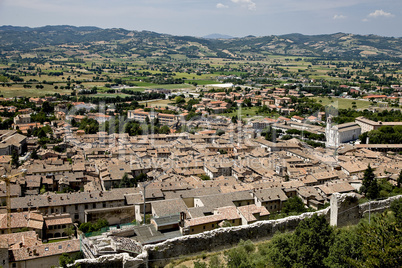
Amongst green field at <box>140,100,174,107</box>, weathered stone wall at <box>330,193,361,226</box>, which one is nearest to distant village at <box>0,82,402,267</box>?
weathered stone wall at <box>330,193,361,226</box>

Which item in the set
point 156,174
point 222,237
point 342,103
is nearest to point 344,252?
point 222,237

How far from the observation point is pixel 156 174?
71.5ft

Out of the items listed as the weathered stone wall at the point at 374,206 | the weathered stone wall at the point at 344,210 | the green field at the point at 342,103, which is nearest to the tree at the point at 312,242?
the weathered stone wall at the point at 344,210

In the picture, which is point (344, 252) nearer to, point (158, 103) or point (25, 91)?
point (158, 103)

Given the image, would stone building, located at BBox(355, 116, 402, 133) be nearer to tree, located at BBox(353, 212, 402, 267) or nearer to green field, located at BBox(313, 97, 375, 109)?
green field, located at BBox(313, 97, 375, 109)

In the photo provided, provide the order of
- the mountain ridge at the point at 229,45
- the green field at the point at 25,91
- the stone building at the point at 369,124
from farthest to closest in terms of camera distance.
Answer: the mountain ridge at the point at 229,45
the green field at the point at 25,91
the stone building at the point at 369,124

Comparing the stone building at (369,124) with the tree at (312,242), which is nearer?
the tree at (312,242)

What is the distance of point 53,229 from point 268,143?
68.0 feet

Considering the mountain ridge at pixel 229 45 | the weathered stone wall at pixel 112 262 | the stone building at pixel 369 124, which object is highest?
the mountain ridge at pixel 229 45

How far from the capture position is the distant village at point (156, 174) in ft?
36.0

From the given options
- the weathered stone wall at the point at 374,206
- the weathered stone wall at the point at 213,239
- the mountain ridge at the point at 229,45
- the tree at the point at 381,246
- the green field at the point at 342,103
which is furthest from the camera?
the mountain ridge at the point at 229,45

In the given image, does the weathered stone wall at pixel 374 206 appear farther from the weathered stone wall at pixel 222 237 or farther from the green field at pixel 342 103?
the green field at pixel 342 103

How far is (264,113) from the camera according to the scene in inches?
1934

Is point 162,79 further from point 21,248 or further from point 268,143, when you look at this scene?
point 21,248
